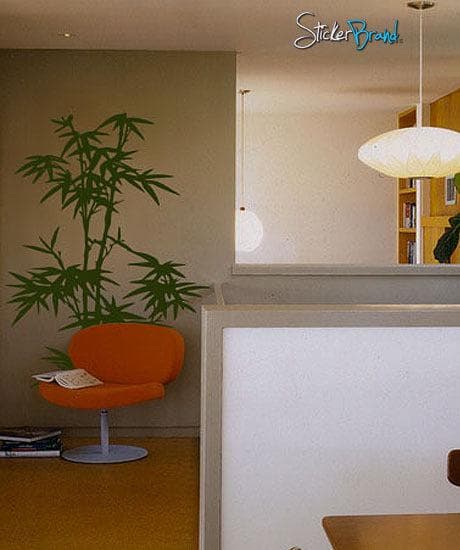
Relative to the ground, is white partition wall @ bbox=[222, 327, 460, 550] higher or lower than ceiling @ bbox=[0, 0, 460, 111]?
lower

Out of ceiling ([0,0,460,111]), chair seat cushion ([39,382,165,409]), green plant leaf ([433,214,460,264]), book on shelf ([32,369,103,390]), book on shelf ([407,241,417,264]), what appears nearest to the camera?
ceiling ([0,0,460,111])

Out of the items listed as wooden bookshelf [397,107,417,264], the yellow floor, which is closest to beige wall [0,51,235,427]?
the yellow floor

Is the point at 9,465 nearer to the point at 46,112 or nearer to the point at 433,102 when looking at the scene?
the point at 46,112

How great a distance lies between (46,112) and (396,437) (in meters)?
4.28

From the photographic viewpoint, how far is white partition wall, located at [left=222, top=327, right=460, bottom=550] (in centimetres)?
348

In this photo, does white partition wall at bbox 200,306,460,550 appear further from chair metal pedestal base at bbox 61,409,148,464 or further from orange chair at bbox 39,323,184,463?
chair metal pedestal base at bbox 61,409,148,464

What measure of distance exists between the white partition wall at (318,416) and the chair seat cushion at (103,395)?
8.74 feet

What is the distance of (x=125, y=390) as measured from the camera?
616 cm

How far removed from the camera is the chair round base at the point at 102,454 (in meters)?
6.37

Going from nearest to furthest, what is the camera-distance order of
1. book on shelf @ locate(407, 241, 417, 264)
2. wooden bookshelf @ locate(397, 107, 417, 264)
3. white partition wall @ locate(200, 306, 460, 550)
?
white partition wall @ locate(200, 306, 460, 550) < book on shelf @ locate(407, 241, 417, 264) < wooden bookshelf @ locate(397, 107, 417, 264)

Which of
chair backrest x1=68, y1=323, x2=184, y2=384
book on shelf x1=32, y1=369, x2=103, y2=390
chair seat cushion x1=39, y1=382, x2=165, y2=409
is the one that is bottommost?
chair seat cushion x1=39, y1=382, x2=165, y2=409

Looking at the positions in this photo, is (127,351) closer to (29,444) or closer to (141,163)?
(29,444)

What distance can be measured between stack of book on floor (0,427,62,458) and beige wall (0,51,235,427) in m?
0.50

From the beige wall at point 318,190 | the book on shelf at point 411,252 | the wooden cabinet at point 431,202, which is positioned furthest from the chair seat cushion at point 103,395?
the beige wall at point 318,190
